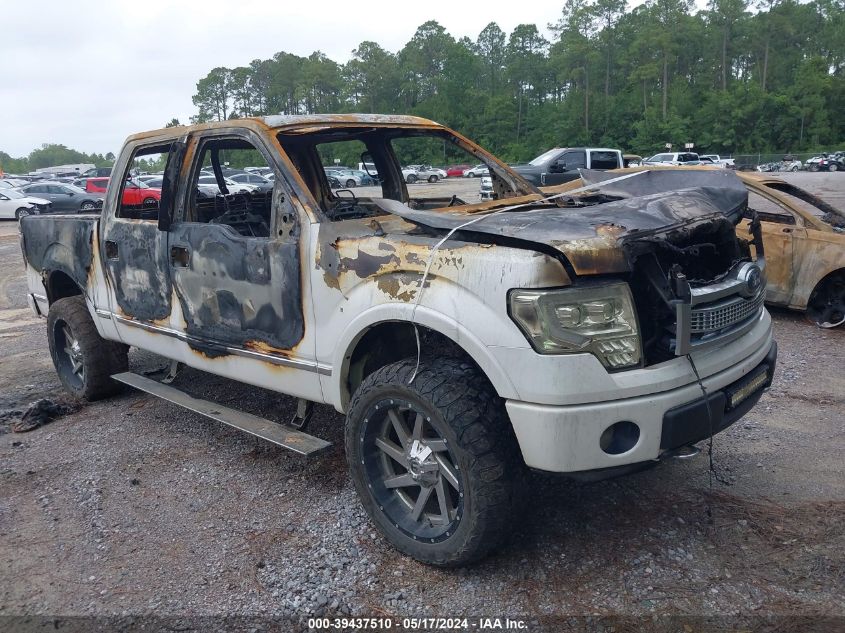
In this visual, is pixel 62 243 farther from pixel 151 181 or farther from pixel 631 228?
pixel 631 228

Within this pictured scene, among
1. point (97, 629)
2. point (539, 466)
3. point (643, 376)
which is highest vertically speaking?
point (643, 376)

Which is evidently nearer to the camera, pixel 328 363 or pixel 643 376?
pixel 643 376

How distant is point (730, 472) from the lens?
385 cm

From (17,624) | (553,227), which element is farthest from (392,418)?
(17,624)

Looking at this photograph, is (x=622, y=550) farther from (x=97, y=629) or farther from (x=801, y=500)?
(x=97, y=629)

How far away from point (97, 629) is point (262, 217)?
275 cm

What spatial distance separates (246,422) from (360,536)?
100 cm

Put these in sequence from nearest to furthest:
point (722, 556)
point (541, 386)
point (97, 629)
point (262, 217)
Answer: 1. point (541, 386)
2. point (97, 629)
3. point (722, 556)
4. point (262, 217)

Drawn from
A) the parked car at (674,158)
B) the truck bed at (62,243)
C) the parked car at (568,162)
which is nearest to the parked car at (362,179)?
the truck bed at (62,243)

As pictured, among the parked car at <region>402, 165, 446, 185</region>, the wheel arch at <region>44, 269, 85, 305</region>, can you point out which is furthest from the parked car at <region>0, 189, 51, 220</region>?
the wheel arch at <region>44, 269, 85, 305</region>

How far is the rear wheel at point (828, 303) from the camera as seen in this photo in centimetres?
693

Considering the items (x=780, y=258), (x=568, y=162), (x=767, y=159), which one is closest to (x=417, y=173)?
(x=780, y=258)

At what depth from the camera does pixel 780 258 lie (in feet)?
23.5

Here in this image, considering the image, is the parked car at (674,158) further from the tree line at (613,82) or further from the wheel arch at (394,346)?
the wheel arch at (394,346)
